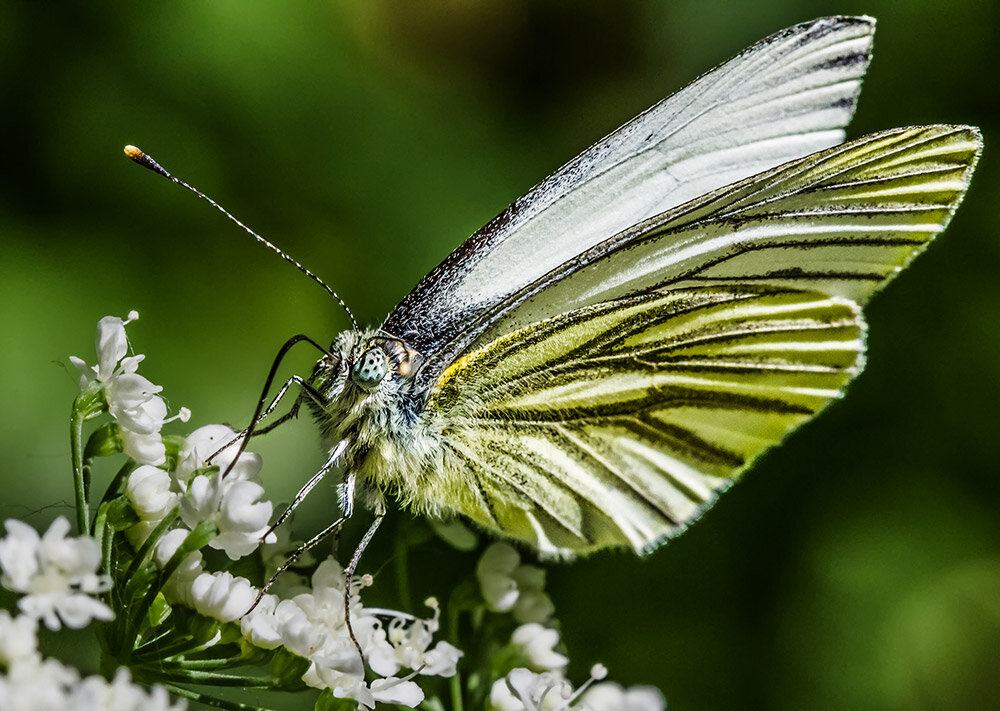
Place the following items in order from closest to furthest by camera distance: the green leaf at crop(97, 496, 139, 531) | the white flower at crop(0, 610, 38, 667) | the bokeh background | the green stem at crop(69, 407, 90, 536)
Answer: the white flower at crop(0, 610, 38, 667)
the green stem at crop(69, 407, 90, 536)
the green leaf at crop(97, 496, 139, 531)
the bokeh background

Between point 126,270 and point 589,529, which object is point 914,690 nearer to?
point 589,529

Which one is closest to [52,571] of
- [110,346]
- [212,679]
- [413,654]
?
[212,679]

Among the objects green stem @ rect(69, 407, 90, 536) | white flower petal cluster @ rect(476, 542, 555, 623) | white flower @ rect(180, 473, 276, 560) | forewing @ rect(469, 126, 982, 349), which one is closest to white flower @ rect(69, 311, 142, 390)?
green stem @ rect(69, 407, 90, 536)

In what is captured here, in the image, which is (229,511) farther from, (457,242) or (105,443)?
(457,242)

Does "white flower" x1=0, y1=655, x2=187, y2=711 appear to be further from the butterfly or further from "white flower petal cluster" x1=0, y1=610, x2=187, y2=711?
the butterfly

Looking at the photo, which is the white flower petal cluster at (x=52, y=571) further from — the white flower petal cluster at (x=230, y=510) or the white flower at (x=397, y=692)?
the white flower at (x=397, y=692)

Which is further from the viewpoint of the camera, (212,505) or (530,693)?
(530,693)
